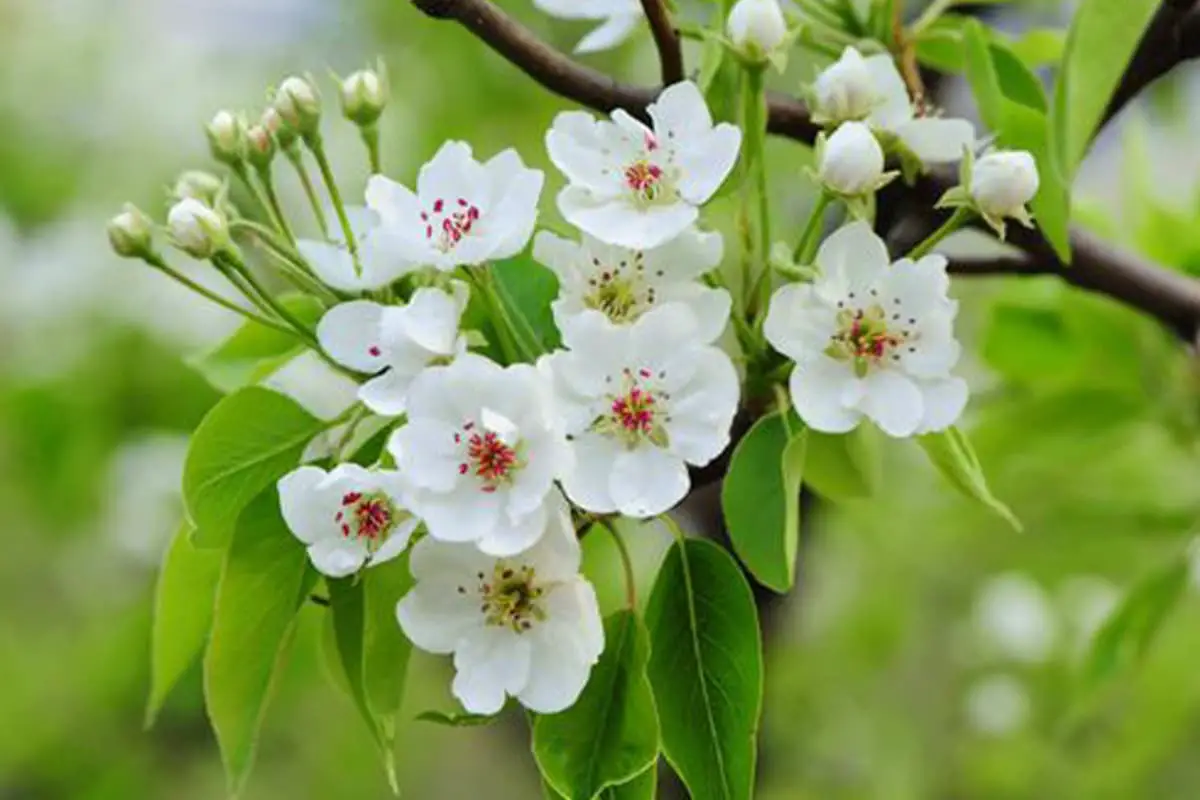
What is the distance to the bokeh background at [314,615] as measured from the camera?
1704 millimetres

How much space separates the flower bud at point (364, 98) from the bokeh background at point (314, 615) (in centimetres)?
95

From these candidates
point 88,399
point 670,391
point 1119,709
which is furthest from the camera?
point 88,399

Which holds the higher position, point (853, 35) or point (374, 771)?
point (853, 35)

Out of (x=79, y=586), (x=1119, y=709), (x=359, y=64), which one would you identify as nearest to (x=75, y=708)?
(x=79, y=586)

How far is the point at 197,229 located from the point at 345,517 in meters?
0.10

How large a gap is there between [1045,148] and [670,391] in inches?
6.4

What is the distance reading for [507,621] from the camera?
0.49 metres

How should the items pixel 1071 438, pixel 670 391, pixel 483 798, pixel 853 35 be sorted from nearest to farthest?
1. pixel 670 391
2. pixel 853 35
3. pixel 1071 438
4. pixel 483 798

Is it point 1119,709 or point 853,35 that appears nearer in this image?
point 853,35

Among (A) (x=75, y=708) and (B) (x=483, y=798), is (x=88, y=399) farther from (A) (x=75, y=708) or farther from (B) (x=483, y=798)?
(B) (x=483, y=798)

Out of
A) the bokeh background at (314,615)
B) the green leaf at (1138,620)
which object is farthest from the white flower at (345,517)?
the bokeh background at (314,615)

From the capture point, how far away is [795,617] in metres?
1.99

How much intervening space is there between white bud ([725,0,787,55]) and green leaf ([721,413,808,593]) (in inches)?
4.5

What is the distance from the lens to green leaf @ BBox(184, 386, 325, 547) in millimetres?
527
